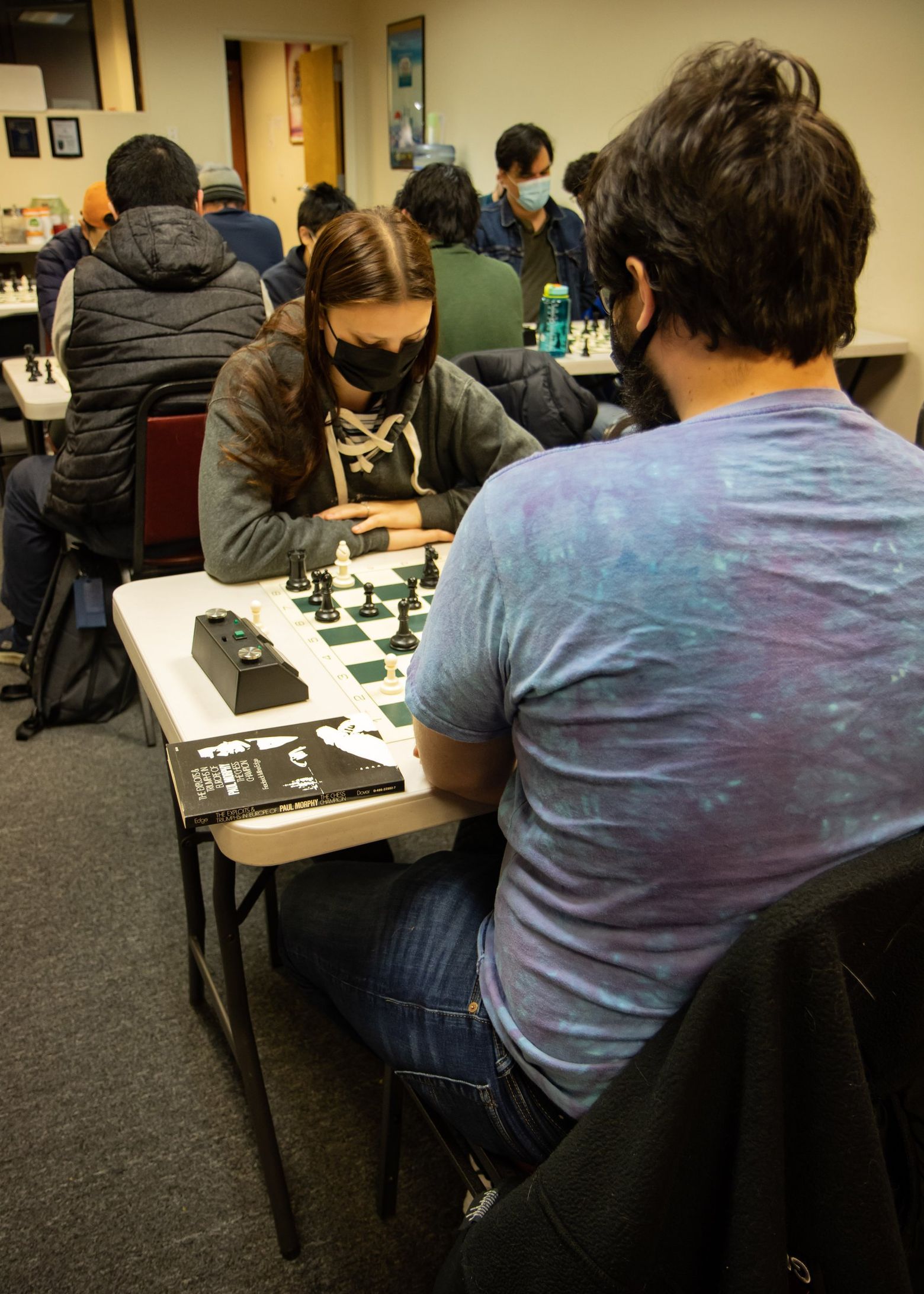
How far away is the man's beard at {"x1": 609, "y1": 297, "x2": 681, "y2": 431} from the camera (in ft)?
2.93

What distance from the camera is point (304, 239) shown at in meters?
4.28

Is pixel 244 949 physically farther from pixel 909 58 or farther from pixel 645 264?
pixel 909 58

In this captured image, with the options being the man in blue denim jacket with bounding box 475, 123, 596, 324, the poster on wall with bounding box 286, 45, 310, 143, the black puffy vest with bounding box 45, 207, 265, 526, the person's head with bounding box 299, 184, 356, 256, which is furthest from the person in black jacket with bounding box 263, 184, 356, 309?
the poster on wall with bounding box 286, 45, 310, 143

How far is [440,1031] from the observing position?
1025 millimetres

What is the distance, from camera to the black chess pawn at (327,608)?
1465 mm

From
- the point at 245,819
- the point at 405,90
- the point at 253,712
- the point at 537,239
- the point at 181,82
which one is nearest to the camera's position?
the point at 245,819

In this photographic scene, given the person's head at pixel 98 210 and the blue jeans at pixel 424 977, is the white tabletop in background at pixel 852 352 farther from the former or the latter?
A: the blue jeans at pixel 424 977

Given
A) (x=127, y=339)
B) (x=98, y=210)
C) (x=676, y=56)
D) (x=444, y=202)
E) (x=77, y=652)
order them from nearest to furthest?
1. (x=127, y=339)
2. (x=77, y=652)
3. (x=676, y=56)
4. (x=444, y=202)
5. (x=98, y=210)

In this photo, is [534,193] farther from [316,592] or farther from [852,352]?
[316,592]

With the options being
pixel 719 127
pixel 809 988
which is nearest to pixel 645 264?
pixel 719 127

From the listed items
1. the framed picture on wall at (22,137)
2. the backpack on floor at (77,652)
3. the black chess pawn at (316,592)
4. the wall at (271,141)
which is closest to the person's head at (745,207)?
the black chess pawn at (316,592)

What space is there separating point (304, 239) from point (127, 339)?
238 centimetres

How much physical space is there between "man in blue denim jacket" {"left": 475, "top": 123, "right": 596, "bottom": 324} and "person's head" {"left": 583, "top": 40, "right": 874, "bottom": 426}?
4.03 meters

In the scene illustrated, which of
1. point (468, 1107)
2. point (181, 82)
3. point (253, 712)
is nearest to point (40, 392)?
point (253, 712)
